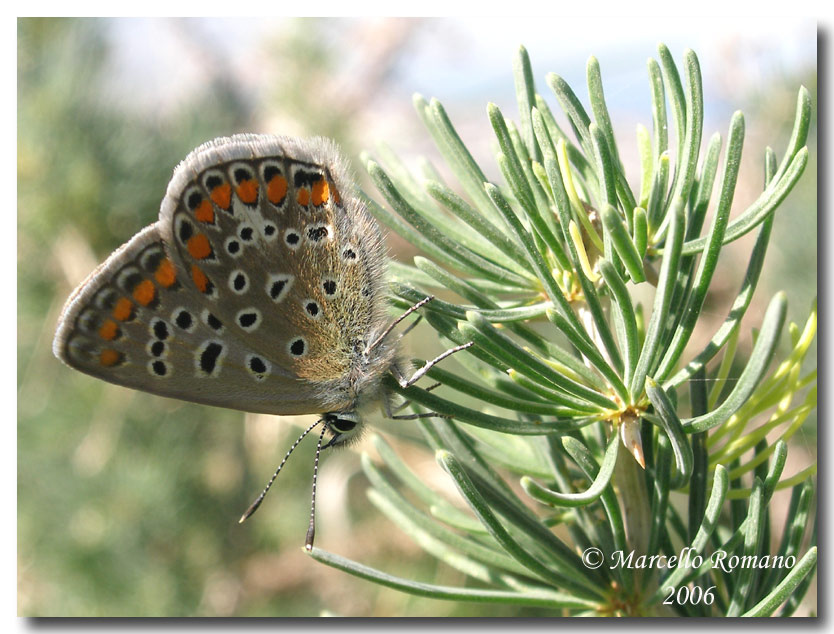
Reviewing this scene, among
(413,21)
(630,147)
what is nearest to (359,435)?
(630,147)

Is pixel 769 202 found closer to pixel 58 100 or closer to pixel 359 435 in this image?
pixel 359 435

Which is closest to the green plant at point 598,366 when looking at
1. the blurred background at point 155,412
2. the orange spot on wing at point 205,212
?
the orange spot on wing at point 205,212

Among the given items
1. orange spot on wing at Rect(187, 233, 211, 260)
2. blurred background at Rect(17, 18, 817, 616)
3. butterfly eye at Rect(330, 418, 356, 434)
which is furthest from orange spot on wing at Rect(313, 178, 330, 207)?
blurred background at Rect(17, 18, 817, 616)

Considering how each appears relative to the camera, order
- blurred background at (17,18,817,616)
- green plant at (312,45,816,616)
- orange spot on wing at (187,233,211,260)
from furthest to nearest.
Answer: blurred background at (17,18,817,616) < orange spot on wing at (187,233,211,260) < green plant at (312,45,816,616)

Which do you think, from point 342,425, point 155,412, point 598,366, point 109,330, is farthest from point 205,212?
point 155,412

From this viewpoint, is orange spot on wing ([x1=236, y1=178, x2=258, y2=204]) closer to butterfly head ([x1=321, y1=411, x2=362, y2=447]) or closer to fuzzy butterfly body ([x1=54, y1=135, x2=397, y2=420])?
fuzzy butterfly body ([x1=54, y1=135, x2=397, y2=420])

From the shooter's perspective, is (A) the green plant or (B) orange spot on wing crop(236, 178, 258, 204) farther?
(B) orange spot on wing crop(236, 178, 258, 204)
